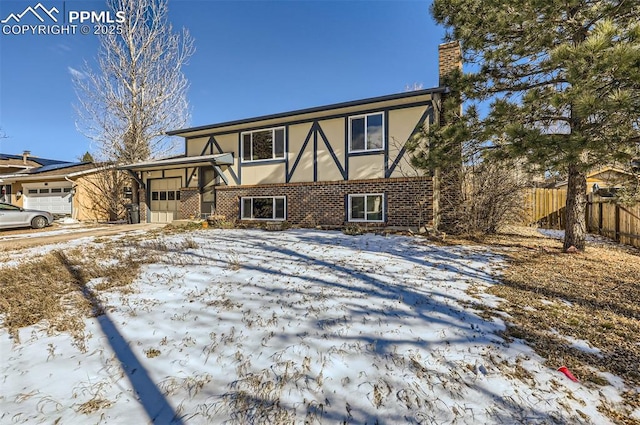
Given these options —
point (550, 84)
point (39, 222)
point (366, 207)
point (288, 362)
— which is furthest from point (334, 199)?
point (39, 222)

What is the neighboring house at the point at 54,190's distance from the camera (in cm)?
1888

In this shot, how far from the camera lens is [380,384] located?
8.52 ft

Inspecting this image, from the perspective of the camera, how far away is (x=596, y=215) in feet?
Result: 37.8

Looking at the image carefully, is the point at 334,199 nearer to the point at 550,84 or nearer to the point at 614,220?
the point at 550,84

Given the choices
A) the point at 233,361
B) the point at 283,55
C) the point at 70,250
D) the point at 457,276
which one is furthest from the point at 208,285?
the point at 283,55

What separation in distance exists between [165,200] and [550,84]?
650 inches

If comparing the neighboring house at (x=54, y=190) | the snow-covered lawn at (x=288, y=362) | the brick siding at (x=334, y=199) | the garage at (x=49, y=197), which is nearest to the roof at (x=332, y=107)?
the brick siding at (x=334, y=199)

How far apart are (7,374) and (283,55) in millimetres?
15202

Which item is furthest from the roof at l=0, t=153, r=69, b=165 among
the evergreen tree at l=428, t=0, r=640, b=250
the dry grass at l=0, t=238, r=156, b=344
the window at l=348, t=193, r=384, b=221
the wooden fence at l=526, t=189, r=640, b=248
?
the wooden fence at l=526, t=189, r=640, b=248

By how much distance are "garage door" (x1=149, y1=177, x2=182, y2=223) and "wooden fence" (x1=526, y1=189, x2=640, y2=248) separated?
16703mm

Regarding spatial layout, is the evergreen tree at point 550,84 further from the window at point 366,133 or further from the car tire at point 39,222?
the car tire at point 39,222

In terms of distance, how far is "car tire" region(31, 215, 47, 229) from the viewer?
1402 centimetres

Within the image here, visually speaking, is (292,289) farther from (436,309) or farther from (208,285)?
(436,309)

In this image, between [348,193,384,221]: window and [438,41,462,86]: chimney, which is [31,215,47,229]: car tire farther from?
[438,41,462,86]: chimney
